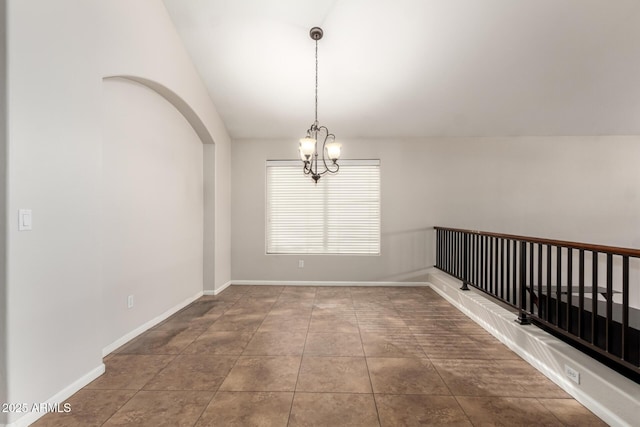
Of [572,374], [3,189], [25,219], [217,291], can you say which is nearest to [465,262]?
[572,374]

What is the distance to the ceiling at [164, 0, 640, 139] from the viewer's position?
3223mm

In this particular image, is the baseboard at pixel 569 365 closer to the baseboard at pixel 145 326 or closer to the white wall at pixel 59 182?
the white wall at pixel 59 182

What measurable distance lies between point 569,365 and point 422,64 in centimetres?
337

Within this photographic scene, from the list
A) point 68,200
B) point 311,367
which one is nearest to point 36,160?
point 68,200

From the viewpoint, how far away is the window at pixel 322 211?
17.1ft

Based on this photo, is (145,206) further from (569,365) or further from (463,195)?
(463,195)

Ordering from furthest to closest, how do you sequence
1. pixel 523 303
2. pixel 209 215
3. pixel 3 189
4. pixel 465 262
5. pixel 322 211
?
pixel 322 211, pixel 209 215, pixel 465 262, pixel 523 303, pixel 3 189

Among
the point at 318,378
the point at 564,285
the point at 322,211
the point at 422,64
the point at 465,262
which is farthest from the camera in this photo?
the point at 322,211

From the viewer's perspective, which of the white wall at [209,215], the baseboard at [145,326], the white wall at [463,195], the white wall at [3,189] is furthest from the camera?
the white wall at [463,195]

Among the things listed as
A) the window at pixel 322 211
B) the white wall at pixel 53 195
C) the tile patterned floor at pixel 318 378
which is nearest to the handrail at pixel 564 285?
the tile patterned floor at pixel 318 378

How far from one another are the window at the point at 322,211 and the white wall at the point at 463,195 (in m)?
0.17

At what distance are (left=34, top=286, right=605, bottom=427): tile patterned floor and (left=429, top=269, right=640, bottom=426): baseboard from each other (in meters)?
0.07

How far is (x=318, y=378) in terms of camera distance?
225cm

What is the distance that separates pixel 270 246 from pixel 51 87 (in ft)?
12.2
